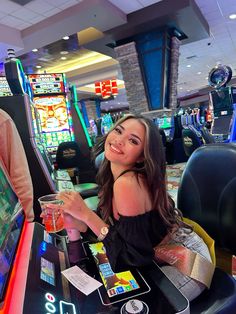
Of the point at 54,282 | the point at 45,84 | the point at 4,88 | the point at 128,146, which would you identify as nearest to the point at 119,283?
the point at 54,282

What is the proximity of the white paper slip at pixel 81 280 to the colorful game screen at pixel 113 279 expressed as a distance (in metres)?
0.04

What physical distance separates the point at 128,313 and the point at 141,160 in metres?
0.65

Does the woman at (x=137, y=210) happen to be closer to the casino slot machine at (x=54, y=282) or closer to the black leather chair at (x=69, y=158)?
the casino slot machine at (x=54, y=282)

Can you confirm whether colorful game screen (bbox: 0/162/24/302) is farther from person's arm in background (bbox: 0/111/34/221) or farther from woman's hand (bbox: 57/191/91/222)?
person's arm in background (bbox: 0/111/34/221)

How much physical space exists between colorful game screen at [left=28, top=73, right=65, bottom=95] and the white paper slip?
3884 millimetres

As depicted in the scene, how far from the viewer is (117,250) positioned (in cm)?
96

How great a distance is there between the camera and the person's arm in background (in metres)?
1.44

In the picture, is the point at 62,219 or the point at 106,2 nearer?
the point at 62,219

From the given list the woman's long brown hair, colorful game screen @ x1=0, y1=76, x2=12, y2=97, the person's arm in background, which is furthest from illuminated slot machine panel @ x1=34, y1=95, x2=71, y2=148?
the woman's long brown hair

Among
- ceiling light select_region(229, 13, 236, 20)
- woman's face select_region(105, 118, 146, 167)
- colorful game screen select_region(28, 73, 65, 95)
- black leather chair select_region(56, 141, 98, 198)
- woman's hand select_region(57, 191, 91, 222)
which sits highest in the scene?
ceiling light select_region(229, 13, 236, 20)

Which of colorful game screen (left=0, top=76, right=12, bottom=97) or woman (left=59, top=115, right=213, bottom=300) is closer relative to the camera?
woman (left=59, top=115, right=213, bottom=300)

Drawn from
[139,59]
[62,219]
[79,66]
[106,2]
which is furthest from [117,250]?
[79,66]

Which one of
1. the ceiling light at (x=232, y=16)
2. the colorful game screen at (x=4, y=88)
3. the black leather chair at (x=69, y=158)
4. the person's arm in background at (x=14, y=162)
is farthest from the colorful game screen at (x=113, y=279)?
the ceiling light at (x=232, y=16)

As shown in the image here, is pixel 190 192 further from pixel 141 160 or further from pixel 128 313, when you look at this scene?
pixel 128 313
